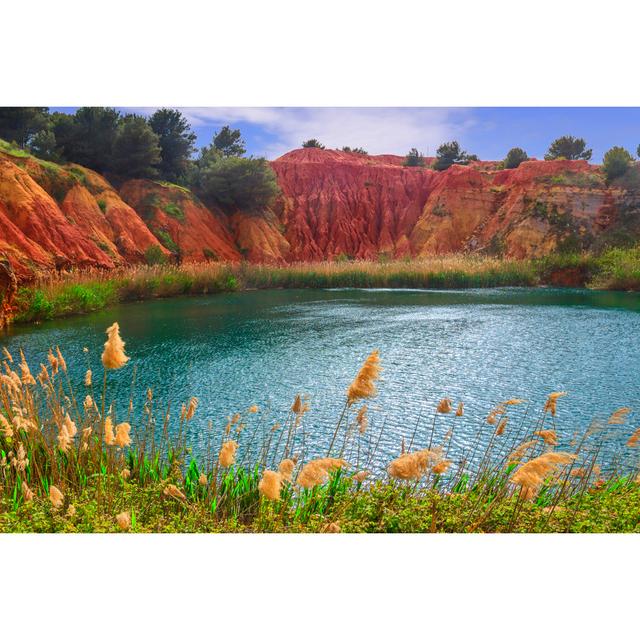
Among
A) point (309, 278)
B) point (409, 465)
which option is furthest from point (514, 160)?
point (409, 465)

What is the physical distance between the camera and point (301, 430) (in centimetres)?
442

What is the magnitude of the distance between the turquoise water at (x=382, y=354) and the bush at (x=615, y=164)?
220 centimetres

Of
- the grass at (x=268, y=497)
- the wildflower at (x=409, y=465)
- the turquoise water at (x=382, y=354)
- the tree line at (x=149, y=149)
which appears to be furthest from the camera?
the tree line at (x=149, y=149)

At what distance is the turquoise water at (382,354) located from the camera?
498cm

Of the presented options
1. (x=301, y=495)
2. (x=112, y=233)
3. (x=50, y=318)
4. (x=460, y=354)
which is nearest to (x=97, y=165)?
(x=112, y=233)

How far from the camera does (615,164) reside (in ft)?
31.3

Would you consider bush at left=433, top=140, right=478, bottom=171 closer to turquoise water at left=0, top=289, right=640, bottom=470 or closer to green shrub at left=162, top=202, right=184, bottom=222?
green shrub at left=162, top=202, right=184, bottom=222

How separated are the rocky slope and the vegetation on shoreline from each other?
1.50ft

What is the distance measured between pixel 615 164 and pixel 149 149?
1197 cm

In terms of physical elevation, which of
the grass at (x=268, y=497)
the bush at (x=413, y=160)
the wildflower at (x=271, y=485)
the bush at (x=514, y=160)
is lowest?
the grass at (x=268, y=497)

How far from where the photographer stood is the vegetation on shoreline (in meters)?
8.76

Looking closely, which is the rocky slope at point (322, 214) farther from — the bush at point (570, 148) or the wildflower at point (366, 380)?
the wildflower at point (366, 380)

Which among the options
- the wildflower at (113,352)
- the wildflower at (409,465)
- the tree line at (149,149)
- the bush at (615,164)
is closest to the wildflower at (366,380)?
the wildflower at (409,465)

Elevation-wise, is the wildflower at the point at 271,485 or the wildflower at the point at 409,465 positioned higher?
the wildflower at the point at 409,465
